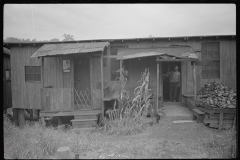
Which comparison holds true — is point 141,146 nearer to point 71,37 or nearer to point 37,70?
point 37,70

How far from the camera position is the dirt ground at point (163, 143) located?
15.1 feet

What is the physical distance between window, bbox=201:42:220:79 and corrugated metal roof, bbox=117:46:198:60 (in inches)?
58.4

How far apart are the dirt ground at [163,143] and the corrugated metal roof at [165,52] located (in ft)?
10.4

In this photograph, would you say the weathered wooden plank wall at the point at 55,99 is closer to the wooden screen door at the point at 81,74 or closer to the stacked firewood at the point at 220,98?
the wooden screen door at the point at 81,74

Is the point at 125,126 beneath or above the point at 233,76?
beneath

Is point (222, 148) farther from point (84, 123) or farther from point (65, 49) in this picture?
point (65, 49)

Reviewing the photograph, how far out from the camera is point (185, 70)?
9586mm

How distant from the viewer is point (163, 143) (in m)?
5.37

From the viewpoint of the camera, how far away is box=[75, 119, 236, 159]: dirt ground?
459 cm

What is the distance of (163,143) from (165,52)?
4825 mm

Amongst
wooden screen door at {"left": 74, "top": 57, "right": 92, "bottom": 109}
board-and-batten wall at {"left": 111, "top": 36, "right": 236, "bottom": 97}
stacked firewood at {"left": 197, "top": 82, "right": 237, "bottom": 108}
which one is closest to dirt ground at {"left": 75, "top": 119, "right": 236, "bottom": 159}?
stacked firewood at {"left": 197, "top": 82, "right": 237, "bottom": 108}

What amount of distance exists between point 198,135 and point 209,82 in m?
4.63

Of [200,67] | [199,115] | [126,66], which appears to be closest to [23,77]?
[126,66]

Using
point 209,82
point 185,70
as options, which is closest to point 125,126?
point 185,70
